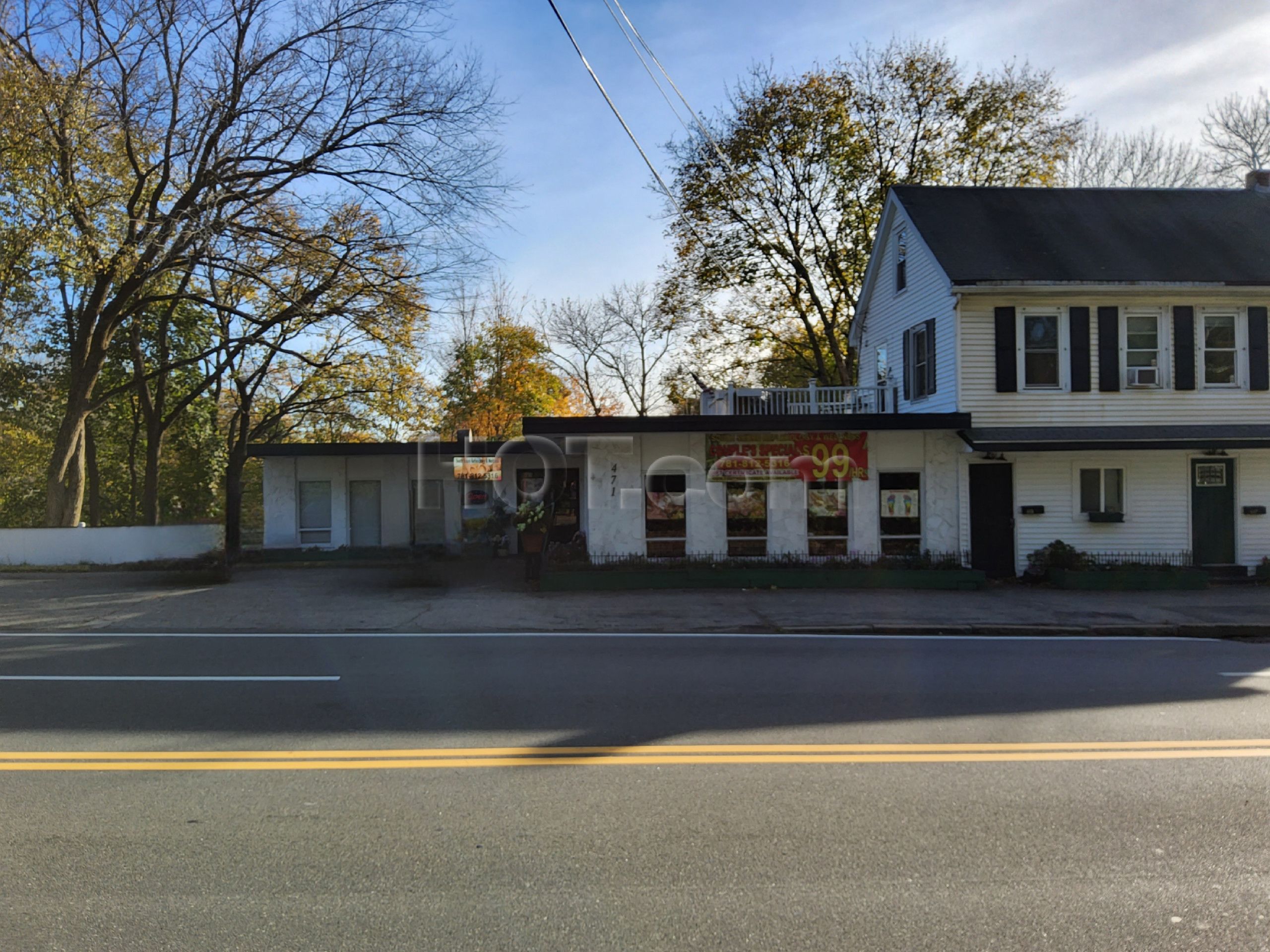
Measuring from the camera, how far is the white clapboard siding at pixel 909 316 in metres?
18.6

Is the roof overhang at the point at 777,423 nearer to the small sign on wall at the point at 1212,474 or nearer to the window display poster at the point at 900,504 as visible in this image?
the window display poster at the point at 900,504

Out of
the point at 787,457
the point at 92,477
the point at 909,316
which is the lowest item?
the point at 787,457

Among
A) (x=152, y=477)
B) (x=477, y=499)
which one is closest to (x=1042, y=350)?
(x=477, y=499)

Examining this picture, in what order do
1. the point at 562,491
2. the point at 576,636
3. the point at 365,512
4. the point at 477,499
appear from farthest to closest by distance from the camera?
the point at 477,499, the point at 562,491, the point at 365,512, the point at 576,636

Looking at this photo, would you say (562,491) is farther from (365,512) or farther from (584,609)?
(584,609)

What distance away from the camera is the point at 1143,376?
1822 centimetres

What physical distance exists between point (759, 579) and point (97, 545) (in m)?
16.3

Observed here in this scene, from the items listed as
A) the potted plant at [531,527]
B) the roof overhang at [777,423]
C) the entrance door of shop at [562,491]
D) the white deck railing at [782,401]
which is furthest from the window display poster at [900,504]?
the entrance door of shop at [562,491]

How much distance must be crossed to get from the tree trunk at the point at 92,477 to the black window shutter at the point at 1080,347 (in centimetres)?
3512

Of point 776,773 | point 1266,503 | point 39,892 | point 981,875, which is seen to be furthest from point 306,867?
point 1266,503

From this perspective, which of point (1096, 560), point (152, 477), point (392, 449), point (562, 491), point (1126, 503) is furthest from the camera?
point (152, 477)

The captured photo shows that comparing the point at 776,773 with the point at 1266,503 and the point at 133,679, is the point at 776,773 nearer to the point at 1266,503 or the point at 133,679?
the point at 133,679

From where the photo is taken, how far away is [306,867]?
4.43m

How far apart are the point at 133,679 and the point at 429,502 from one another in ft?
49.7
